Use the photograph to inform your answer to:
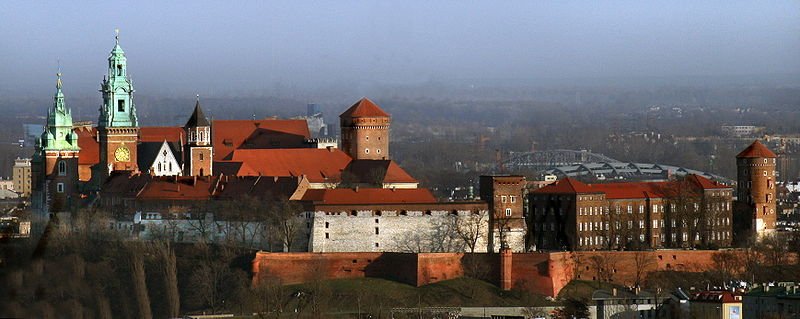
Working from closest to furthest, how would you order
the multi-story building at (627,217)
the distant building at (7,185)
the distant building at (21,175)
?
the multi-story building at (627,217) → the distant building at (21,175) → the distant building at (7,185)

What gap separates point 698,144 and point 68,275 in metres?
111

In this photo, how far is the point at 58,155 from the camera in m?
60.3

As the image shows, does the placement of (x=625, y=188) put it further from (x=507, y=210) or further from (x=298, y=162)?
(x=298, y=162)

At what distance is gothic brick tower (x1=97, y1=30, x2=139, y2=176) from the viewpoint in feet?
196

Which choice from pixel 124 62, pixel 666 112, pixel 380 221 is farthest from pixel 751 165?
pixel 666 112

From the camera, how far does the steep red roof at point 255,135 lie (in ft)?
212

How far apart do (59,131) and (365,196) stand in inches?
505

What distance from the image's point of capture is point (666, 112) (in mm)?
154250

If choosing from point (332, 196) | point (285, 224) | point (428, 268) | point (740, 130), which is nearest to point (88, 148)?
point (332, 196)

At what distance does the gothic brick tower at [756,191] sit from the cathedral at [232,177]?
9.93 meters

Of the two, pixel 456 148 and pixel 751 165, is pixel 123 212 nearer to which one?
pixel 751 165

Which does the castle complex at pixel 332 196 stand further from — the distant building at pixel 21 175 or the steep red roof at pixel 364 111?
the distant building at pixel 21 175

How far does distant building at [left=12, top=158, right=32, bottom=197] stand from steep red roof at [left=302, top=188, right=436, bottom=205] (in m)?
39.2

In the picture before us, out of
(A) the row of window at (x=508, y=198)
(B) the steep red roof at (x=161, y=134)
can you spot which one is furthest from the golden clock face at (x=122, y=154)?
(A) the row of window at (x=508, y=198)
